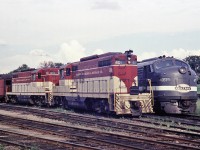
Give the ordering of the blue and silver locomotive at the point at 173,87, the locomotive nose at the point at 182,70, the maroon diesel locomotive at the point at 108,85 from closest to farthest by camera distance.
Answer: the maroon diesel locomotive at the point at 108,85
the blue and silver locomotive at the point at 173,87
the locomotive nose at the point at 182,70

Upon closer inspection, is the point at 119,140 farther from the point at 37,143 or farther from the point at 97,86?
the point at 97,86

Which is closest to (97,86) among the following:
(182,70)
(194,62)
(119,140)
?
(182,70)

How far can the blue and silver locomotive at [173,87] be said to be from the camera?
18609 mm

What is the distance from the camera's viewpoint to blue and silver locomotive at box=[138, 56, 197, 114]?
1861cm

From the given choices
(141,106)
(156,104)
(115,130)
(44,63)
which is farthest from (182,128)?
(44,63)

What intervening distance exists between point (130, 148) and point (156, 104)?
1067 centimetres

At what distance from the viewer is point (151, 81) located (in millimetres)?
19906

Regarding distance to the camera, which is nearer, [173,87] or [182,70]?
[173,87]

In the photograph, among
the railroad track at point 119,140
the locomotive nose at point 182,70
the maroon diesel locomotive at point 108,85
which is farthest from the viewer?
the locomotive nose at point 182,70

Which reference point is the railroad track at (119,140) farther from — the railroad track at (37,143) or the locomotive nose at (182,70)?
the locomotive nose at (182,70)

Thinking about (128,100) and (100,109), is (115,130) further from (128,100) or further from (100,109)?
(100,109)

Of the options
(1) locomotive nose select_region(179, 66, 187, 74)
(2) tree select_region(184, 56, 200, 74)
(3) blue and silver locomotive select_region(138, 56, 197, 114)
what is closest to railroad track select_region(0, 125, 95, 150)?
(3) blue and silver locomotive select_region(138, 56, 197, 114)

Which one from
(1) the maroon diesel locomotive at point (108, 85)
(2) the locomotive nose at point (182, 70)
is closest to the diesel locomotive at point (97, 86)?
(1) the maroon diesel locomotive at point (108, 85)

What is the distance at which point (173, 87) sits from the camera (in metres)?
18.8
